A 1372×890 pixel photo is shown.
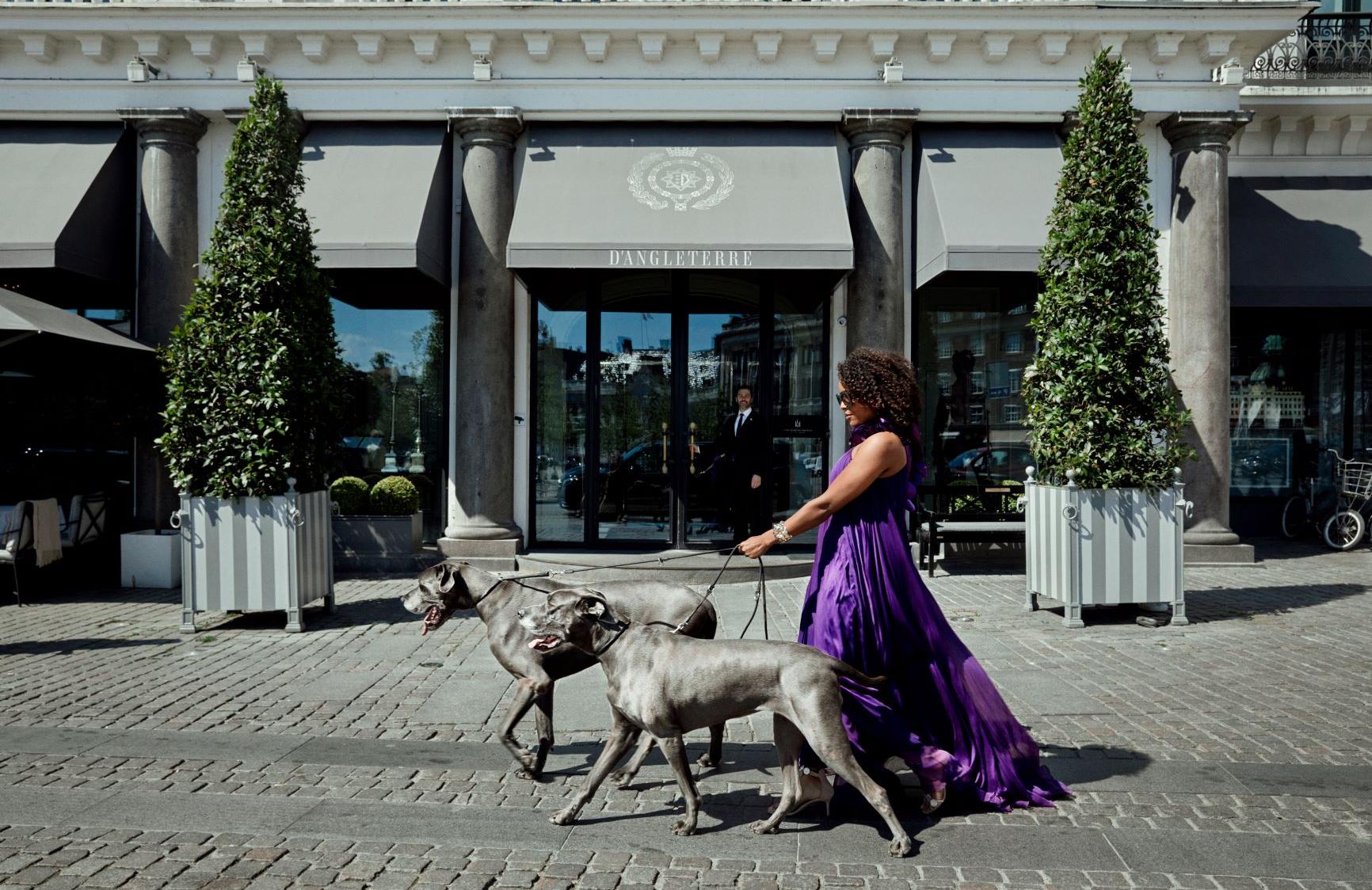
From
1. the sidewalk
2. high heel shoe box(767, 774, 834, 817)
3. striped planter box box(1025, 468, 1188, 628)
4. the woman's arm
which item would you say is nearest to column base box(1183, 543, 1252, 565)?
the sidewalk

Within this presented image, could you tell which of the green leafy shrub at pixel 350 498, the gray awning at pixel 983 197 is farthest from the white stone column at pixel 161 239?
the gray awning at pixel 983 197

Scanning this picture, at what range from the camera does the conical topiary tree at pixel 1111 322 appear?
8.56 m

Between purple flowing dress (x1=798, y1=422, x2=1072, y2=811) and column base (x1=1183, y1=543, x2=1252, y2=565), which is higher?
purple flowing dress (x1=798, y1=422, x2=1072, y2=811)

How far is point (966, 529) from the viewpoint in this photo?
35.6ft

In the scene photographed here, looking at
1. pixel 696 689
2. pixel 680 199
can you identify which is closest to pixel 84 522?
pixel 680 199

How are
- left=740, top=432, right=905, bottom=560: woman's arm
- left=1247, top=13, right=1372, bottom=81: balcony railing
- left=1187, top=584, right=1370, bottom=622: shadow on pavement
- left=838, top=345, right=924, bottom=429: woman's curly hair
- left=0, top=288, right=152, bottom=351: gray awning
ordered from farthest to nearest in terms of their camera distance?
left=1247, top=13, right=1372, bottom=81: balcony railing
left=1187, top=584, right=1370, bottom=622: shadow on pavement
left=0, top=288, right=152, bottom=351: gray awning
left=838, top=345, right=924, bottom=429: woman's curly hair
left=740, top=432, right=905, bottom=560: woman's arm

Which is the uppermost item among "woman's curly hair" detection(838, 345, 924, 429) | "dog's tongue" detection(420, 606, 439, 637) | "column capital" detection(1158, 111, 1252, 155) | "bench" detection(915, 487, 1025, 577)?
"column capital" detection(1158, 111, 1252, 155)

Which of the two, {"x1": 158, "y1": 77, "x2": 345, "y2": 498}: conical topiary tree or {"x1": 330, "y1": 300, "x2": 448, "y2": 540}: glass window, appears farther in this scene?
{"x1": 330, "y1": 300, "x2": 448, "y2": 540}: glass window

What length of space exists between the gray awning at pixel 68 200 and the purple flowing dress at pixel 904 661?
398 inches

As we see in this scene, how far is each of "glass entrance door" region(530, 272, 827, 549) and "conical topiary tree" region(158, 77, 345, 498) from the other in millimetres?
4066

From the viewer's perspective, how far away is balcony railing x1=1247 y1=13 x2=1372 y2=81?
13.9 m

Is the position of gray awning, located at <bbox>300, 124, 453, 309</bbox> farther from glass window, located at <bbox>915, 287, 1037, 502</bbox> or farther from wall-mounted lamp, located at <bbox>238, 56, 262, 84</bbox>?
glass window, located at <bbox>915, 287, 1037, 502</bbox>

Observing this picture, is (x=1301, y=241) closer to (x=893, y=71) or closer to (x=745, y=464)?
(x=893, y=71)

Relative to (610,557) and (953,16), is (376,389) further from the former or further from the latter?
(953,16)
